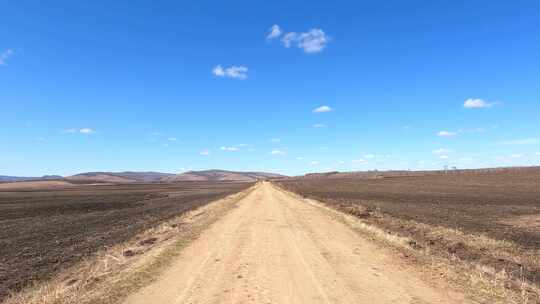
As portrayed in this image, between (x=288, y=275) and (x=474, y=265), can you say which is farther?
(x=474, y=265)

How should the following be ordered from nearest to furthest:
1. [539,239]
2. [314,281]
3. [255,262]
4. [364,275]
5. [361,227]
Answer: [314,281] → [364,275] → [255,262] → [539,239] → [361,227]

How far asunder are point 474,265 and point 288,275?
641 cm

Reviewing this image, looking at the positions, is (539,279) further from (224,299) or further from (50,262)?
(50,262)

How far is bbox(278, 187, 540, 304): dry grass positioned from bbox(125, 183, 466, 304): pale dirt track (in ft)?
2.47

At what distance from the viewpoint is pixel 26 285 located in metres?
11.6

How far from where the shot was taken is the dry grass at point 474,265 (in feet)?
28.8

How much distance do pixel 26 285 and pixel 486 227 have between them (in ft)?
74.3

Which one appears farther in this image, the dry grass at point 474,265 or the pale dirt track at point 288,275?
the dry grass at point 474,265

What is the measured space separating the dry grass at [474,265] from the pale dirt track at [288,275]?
29.6 inches

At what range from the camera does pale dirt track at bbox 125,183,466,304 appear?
27.6 feet

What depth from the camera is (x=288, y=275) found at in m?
10.3

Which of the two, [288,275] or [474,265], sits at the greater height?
[288,275]

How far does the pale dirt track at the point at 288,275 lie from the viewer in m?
8.41

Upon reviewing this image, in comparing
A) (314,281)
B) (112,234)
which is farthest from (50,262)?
(314,281)
